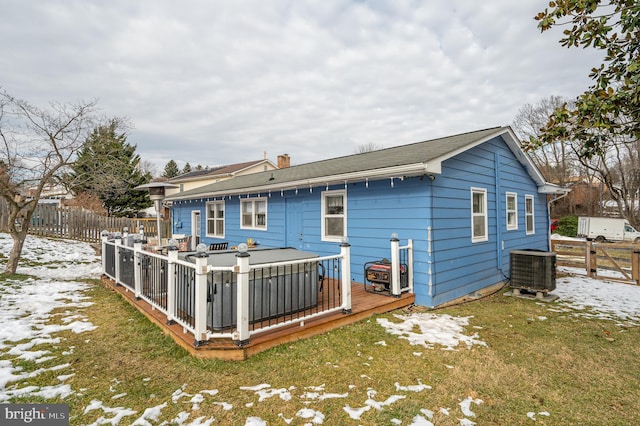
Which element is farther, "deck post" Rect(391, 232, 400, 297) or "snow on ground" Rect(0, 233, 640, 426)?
"deck post" Rect(391, 232, 400, 297)

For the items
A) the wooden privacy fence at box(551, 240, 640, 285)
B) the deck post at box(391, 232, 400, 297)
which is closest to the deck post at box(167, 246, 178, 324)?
the deck post at box(391, 232, 400, 297)

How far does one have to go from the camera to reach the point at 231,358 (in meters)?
3.53

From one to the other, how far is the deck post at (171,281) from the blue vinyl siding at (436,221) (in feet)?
12.9

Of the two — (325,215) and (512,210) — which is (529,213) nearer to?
(512,210)

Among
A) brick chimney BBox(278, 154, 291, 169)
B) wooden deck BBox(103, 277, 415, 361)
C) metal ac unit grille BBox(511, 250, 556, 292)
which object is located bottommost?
wooden deck BBox(103, 277, 415, 361)

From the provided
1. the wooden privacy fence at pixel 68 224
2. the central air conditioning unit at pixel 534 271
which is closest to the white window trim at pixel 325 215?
the central air conditioning unit at pixel 534 271

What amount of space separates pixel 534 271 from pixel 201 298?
22.7 ft

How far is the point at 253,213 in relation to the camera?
9844mm

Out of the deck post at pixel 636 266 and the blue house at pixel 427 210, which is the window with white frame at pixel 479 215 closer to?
the blue house at pixel 427 210

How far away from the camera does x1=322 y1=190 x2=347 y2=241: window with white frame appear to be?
718cm

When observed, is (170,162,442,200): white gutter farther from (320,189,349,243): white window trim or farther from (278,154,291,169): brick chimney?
(278,154,291,169): brick chimney

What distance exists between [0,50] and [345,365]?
451 inches

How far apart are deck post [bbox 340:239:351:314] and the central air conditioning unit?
459 centimetres

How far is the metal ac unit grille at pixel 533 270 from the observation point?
654 cm
